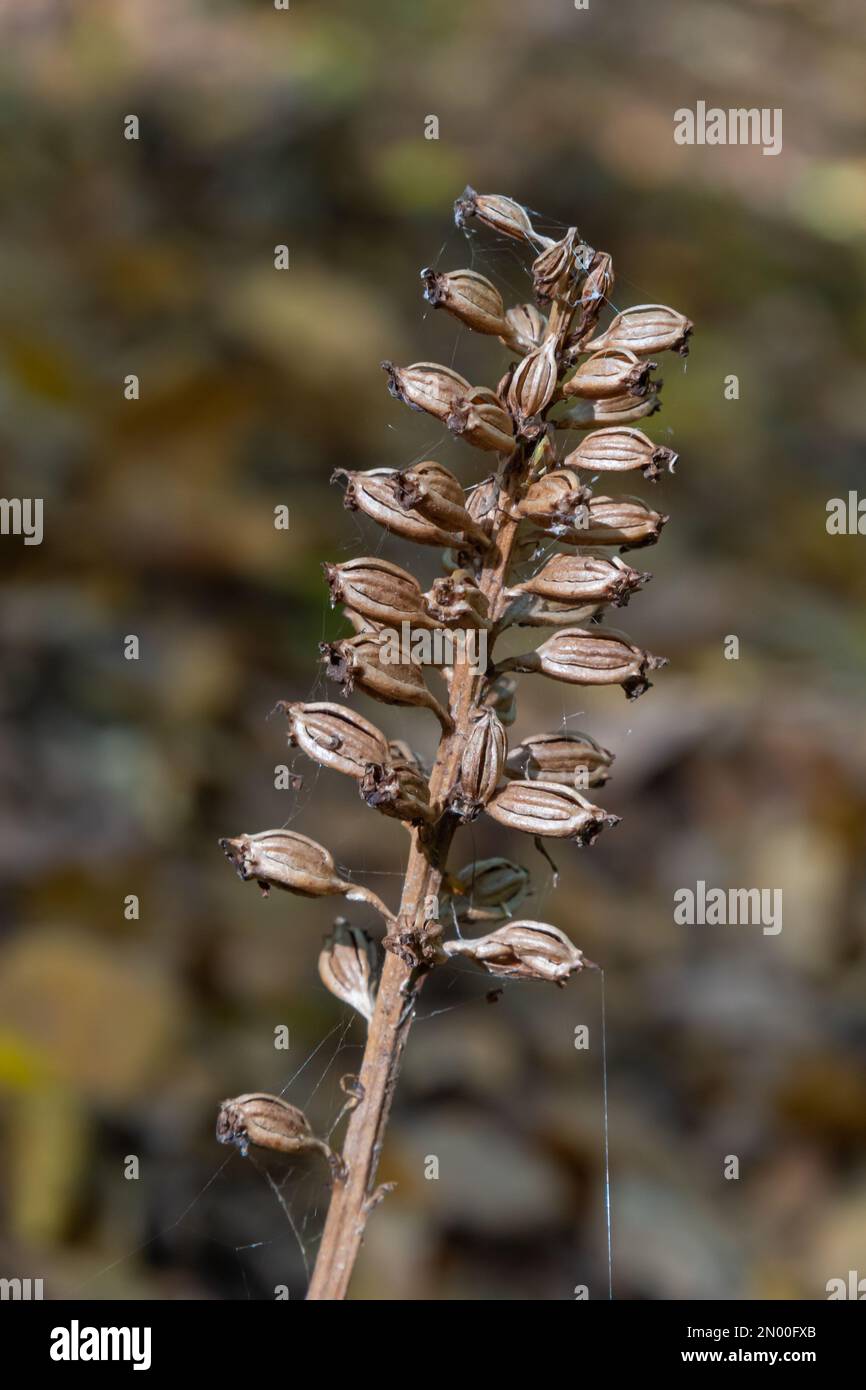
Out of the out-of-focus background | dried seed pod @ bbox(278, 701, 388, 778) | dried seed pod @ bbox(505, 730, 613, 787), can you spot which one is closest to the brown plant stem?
dried seed pod @ bbox(278, 701, 388, 778)

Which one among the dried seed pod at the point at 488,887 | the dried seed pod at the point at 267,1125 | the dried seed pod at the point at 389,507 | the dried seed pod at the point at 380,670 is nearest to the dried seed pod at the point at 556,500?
the dried seed pod at the point at 389,507

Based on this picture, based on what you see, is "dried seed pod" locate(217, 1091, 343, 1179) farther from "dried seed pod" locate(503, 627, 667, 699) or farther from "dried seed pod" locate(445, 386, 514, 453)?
"dried seed pod" locate(445, 386, 514, 453)

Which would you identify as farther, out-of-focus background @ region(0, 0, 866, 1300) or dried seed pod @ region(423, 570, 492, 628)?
out-of-focus background @ region(0, 0, 866, 1300)

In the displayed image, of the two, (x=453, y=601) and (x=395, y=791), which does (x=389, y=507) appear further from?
(x=395, y=791)

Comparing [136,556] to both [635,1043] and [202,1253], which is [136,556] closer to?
[635,1043]

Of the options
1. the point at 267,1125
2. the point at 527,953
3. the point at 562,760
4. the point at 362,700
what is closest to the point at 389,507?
the point at 562,760

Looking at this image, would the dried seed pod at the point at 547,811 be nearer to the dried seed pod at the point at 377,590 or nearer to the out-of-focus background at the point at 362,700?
the dried seed pod at the point at 377,590
